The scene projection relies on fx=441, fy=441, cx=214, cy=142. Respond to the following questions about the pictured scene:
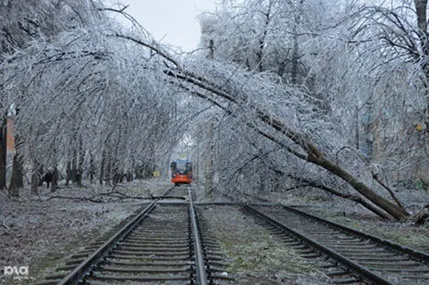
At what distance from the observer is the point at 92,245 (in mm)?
7938

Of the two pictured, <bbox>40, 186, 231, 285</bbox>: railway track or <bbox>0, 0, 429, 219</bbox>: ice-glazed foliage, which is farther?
<bbox>0, 0, 429, 219</bbox>: ice-glazed foliage

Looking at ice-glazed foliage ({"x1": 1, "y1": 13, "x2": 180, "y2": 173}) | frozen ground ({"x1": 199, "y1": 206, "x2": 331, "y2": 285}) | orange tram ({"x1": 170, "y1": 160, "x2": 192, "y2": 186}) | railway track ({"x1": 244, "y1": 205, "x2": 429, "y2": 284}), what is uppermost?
ice-glazed foliage ({"x1": 1, "y1": 13, "x2": 180, "y2": 173})

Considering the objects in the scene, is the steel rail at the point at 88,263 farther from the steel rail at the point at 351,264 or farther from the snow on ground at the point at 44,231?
the steel rail at the point at 351,264

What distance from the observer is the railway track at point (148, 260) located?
5508 mm

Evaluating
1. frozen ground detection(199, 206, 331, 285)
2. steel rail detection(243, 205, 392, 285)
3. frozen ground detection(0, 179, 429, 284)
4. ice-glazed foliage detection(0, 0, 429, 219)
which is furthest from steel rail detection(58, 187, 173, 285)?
steel rail detection(243, 205, 392, 285)

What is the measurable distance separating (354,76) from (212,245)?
509cm

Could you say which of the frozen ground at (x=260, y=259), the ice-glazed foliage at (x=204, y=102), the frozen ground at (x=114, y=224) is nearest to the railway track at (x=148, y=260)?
the frozen ground at (x=260, y=259)

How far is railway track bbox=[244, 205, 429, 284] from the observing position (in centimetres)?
580

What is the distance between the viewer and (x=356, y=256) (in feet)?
24.0

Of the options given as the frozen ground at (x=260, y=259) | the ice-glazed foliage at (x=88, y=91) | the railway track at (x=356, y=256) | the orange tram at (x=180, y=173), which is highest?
the ice-glazed foliage at (x=88, y=91)

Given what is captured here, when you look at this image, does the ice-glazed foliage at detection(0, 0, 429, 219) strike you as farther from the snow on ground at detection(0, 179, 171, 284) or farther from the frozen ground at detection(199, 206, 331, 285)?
the frozen ground at detection(199, 206, 331, 285)

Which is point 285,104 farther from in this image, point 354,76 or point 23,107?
point 23,107

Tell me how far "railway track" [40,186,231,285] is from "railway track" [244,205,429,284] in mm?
1706

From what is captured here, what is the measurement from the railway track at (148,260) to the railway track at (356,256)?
171cm
